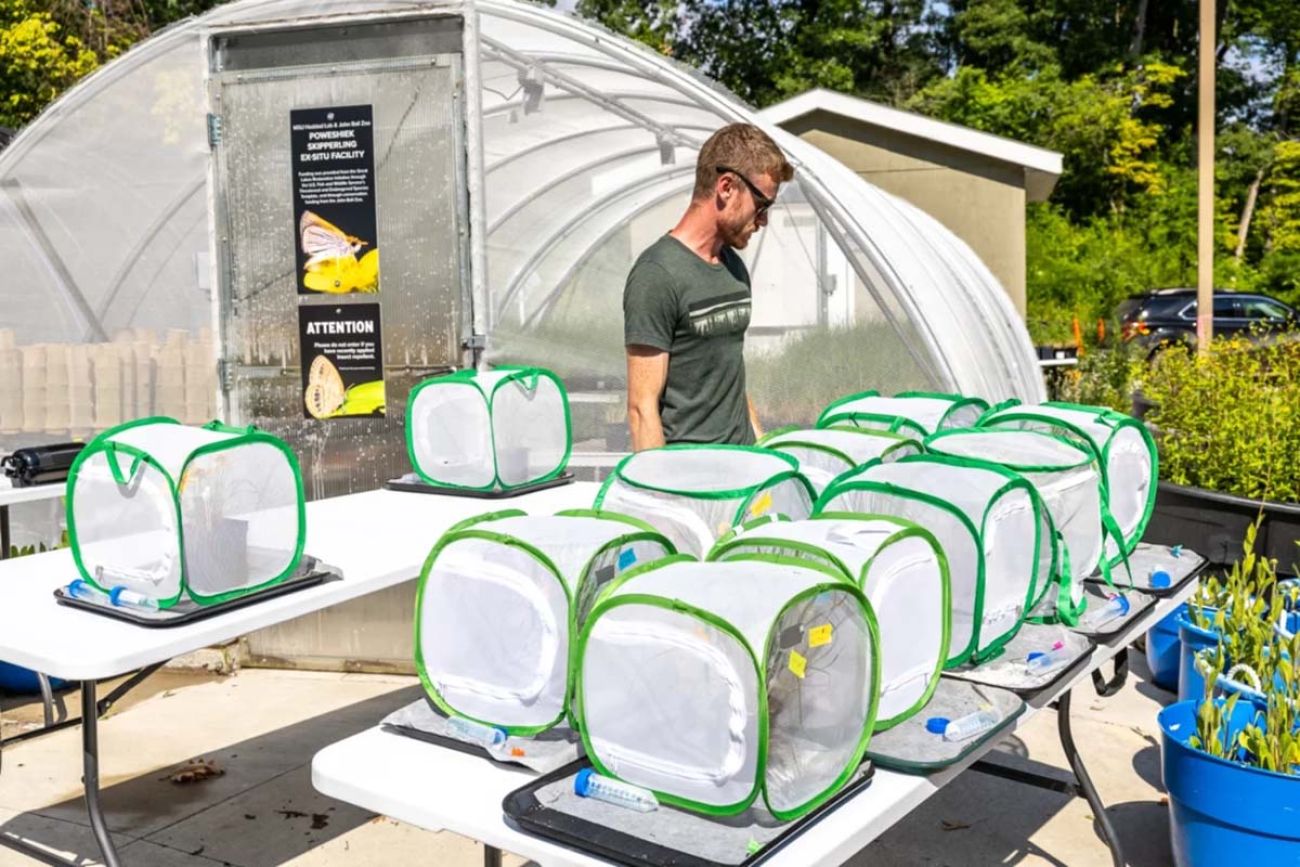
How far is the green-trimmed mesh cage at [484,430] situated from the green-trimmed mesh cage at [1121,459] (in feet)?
5.82

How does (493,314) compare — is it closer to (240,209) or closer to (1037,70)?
(240,209)

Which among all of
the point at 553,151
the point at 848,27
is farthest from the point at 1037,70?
the point at 553,151

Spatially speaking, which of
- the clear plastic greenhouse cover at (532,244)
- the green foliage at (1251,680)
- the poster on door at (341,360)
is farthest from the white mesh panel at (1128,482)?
the poster on door at (341,360)

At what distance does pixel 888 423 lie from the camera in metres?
3.86

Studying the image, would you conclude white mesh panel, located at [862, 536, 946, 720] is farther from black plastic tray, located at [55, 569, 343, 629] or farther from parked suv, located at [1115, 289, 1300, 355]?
parked suv, located at [1115, 289, 1300, 355]

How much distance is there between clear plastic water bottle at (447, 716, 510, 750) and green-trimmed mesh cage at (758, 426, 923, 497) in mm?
1238

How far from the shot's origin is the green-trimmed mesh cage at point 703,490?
288 centimetres

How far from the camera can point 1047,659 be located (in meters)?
2.70

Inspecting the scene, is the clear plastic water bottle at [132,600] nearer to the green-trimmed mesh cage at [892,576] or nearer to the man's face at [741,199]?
the green-trimmed mesh cage at [892,576]

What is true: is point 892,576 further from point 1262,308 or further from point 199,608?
point 1262,308

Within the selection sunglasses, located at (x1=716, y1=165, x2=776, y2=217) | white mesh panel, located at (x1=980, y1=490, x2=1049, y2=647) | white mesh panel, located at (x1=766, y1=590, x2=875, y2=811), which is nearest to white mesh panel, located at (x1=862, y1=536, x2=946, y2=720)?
white mesh panel, located at (x1=766, y1=590, x2=875, y2=811)

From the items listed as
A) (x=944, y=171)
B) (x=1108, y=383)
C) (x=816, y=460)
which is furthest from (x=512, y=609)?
(x=944, y=171)

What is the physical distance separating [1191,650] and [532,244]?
362 centimetres

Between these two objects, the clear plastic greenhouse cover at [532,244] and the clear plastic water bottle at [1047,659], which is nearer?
the clear plastic water bottle at [1047,659]
